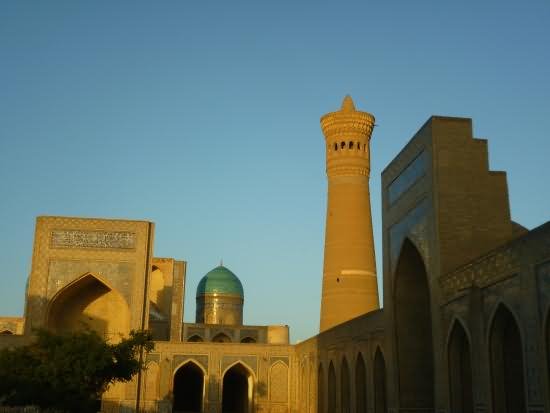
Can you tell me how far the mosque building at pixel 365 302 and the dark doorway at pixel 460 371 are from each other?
2cm

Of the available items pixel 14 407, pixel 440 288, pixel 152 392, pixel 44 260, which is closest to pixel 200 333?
pixel 152 392

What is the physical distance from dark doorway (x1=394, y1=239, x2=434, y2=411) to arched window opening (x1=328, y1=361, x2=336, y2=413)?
20.2ft

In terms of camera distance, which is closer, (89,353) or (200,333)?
(89,353)

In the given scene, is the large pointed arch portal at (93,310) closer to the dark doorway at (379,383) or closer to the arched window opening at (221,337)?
the dark doorway at (379,383)

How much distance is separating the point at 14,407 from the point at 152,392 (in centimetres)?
995

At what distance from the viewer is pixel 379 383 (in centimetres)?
1633

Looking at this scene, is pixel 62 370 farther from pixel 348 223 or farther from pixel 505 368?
pixel 348 223

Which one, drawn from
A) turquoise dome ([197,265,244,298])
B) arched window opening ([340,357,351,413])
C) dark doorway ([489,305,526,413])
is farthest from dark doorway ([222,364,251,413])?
dark doorway ([489,305,526,413])

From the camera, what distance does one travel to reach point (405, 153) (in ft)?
48.3

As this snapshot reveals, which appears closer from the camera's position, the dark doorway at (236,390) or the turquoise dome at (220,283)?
the dark doorway at (236,390)

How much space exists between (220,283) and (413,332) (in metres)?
22.8

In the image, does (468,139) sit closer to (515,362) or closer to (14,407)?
(515,362)

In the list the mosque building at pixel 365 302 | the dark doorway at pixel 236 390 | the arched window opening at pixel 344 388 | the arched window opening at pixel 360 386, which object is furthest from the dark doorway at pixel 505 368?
the dark doorway at pixel 236 390

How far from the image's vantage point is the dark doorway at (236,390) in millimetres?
27333
